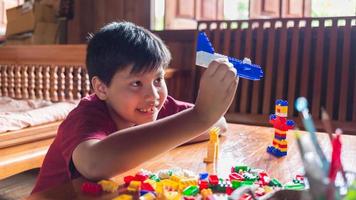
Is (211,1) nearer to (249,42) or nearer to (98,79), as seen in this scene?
(249,42)

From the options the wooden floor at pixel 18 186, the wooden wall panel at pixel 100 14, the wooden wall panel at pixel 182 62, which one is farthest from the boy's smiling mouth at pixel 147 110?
the wooden wall panel at pixel 100 14

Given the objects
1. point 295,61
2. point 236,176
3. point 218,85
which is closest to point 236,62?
point 218,85

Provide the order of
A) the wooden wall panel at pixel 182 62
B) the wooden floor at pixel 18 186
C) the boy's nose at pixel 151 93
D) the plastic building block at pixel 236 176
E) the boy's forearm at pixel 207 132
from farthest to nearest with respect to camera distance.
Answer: the wooden wall panel at pixel 182 62 < the wooden floor at pixel 18 186 < the boy's forearm at pixel 207 132 < the boy's nose at pixel 151 93 < the plastic building block at pixel 236 176

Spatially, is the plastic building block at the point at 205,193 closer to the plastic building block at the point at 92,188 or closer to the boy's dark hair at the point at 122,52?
the plastic building block at the point at 92,188

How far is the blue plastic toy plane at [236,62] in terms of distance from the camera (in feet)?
2.09

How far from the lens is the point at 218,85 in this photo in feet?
1.97

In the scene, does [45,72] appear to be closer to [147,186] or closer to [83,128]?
[83,128]

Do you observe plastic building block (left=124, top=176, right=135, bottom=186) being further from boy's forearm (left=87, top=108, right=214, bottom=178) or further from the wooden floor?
the wooden floor

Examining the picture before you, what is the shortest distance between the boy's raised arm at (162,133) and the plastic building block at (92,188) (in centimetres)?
3

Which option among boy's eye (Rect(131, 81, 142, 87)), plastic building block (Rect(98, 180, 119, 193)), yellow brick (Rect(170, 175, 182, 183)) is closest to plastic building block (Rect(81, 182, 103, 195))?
plastic building block (Rect(98, 180, 119, 193))

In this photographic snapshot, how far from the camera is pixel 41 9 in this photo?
9.34 ft

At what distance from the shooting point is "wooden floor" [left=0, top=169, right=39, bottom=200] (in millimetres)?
2054

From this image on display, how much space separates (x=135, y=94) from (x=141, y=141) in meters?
0.16

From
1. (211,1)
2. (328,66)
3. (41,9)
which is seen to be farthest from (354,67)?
(41,9)
